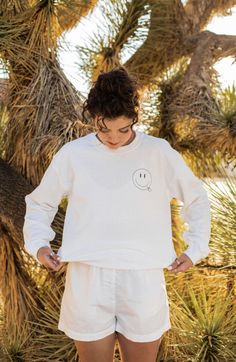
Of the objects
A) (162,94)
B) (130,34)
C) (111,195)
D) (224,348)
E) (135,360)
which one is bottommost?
(224,348)

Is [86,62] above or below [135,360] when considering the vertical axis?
above

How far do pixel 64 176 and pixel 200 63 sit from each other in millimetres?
2371

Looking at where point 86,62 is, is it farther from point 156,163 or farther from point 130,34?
point 156,163

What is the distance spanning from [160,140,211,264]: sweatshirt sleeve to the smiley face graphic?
0.07 metres

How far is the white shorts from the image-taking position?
1.75 meters

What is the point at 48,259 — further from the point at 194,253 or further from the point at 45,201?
the point at 194,253

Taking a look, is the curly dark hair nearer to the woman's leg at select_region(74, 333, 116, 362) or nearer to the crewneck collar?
the crewneck collar

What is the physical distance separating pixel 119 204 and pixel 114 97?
288 mm

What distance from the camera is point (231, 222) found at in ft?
9.63

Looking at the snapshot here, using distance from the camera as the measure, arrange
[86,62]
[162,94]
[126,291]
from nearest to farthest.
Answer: [126,291] < [86,62] < [162,94]

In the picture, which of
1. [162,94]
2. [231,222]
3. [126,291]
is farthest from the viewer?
[162,94]

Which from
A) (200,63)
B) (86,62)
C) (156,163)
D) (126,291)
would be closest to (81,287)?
(126,291)

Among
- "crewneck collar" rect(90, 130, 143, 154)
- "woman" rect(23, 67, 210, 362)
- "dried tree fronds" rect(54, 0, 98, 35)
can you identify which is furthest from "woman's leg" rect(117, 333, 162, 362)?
"dried tree fronds" rect(54, 0, 98, 35)

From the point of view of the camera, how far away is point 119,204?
1789 millimetres
